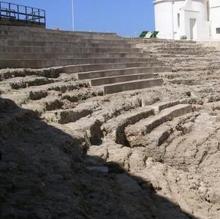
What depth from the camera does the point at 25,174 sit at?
15.9 ft

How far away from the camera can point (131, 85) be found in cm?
1278

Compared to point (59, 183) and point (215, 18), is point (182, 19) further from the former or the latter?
point (59, 183)

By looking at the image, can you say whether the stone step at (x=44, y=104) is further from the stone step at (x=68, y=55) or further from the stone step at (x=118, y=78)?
the stone step at (x=68, y=55)

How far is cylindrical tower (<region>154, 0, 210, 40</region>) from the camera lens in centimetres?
3606

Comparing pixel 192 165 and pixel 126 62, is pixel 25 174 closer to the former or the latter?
pixel 192 165

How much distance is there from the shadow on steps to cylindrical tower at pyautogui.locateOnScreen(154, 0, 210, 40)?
96.8 feet

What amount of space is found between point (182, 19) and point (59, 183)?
3261 cm

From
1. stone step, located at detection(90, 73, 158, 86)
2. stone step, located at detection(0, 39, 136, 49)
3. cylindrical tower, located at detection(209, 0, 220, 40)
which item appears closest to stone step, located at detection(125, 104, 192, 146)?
stone step, located at detection(90, 73, 158, 86)

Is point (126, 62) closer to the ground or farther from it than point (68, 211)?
farther from it

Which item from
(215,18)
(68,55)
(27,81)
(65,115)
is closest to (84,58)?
(68,55)

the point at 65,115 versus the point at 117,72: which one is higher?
the point at 117,72

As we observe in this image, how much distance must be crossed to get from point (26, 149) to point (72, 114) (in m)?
2.72

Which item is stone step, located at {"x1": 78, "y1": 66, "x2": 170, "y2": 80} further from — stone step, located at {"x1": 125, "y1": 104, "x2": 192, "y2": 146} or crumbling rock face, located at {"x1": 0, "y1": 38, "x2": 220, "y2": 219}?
stone step, located at {"x1": 125, "y1": 104, "x2": 192, "y2": 146}

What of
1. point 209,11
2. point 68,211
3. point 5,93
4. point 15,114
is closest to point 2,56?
point 5,93
